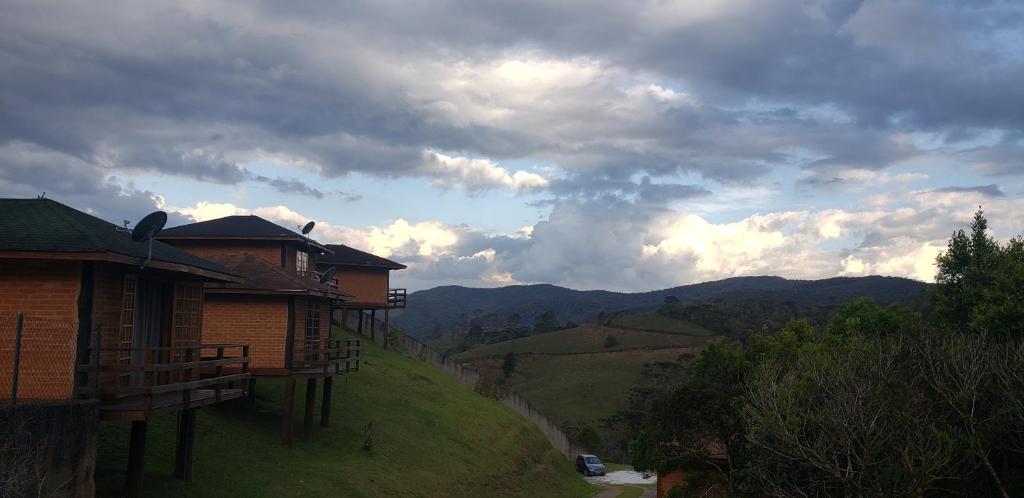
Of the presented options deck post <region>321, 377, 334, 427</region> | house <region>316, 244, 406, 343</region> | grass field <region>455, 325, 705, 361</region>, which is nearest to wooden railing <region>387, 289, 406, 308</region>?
house <region>316, 244, 406, 343</region>

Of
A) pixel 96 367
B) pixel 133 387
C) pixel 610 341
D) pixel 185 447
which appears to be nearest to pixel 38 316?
pixel 96 367

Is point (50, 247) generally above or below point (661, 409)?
above

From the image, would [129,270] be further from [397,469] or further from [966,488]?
[966,488]

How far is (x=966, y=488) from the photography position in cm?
2470

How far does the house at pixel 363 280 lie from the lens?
65.5 m

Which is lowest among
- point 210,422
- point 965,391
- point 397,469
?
point 397,469

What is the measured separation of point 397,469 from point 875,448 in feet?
59.0

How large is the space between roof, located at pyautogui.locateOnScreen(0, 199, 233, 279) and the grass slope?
5642mm

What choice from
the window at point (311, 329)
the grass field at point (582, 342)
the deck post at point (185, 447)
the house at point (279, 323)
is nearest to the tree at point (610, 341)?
the grass field at point (582, 342)

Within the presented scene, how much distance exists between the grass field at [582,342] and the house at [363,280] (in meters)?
→ 68.5

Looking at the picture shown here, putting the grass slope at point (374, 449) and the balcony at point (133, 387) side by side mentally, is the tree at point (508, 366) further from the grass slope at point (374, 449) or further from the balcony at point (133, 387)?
the balcony at point (133, 387)

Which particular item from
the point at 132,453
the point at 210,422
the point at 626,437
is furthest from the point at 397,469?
the point at 626,437

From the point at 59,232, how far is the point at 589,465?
4437 centimetres

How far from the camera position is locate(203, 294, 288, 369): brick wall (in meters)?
31.6
